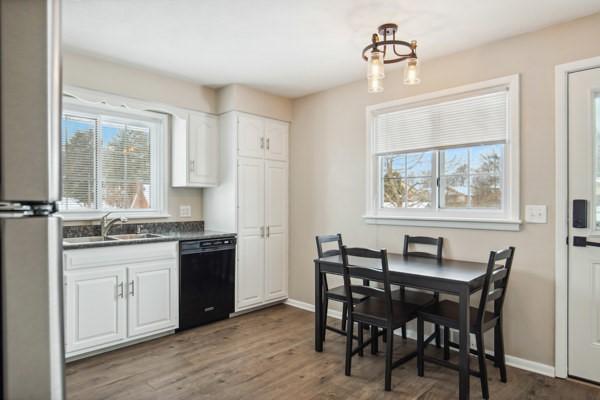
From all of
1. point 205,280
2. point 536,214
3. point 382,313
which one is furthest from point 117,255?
point 536,214

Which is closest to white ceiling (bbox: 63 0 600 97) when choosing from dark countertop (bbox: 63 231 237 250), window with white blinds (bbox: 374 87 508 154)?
window with white blinds (bbox: 374 87 508 154)

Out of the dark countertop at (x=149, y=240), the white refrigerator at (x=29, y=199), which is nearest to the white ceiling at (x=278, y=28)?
the dark countertop at (x=149, y=240)

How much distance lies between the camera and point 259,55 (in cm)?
317

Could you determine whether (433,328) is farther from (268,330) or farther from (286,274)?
(286,274)

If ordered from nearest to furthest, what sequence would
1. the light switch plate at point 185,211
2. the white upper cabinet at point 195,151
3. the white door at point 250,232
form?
the white upper cabinet at point 195,151 → the white door at point 250,232 → the light switch plate at point 185,211

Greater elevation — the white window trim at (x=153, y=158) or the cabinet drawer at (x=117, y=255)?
the white window trim at (x=153, y=158)

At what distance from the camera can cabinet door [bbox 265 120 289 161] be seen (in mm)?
4230

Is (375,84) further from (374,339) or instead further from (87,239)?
(87,239)

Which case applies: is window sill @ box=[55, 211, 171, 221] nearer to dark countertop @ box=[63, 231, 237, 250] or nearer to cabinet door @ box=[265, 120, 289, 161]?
dark countertop @ box=[63, 231, 237, 250]

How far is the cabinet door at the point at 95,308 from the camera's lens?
2766 mm

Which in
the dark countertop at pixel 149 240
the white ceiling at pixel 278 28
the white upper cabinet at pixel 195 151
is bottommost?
the dark countertop at pixel 149 240

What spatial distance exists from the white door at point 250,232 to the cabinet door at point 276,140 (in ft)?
0.65

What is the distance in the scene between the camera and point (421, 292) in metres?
3.11

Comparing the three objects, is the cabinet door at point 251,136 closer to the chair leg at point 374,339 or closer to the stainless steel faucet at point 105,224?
the stainless steel faucet at point 105,224
